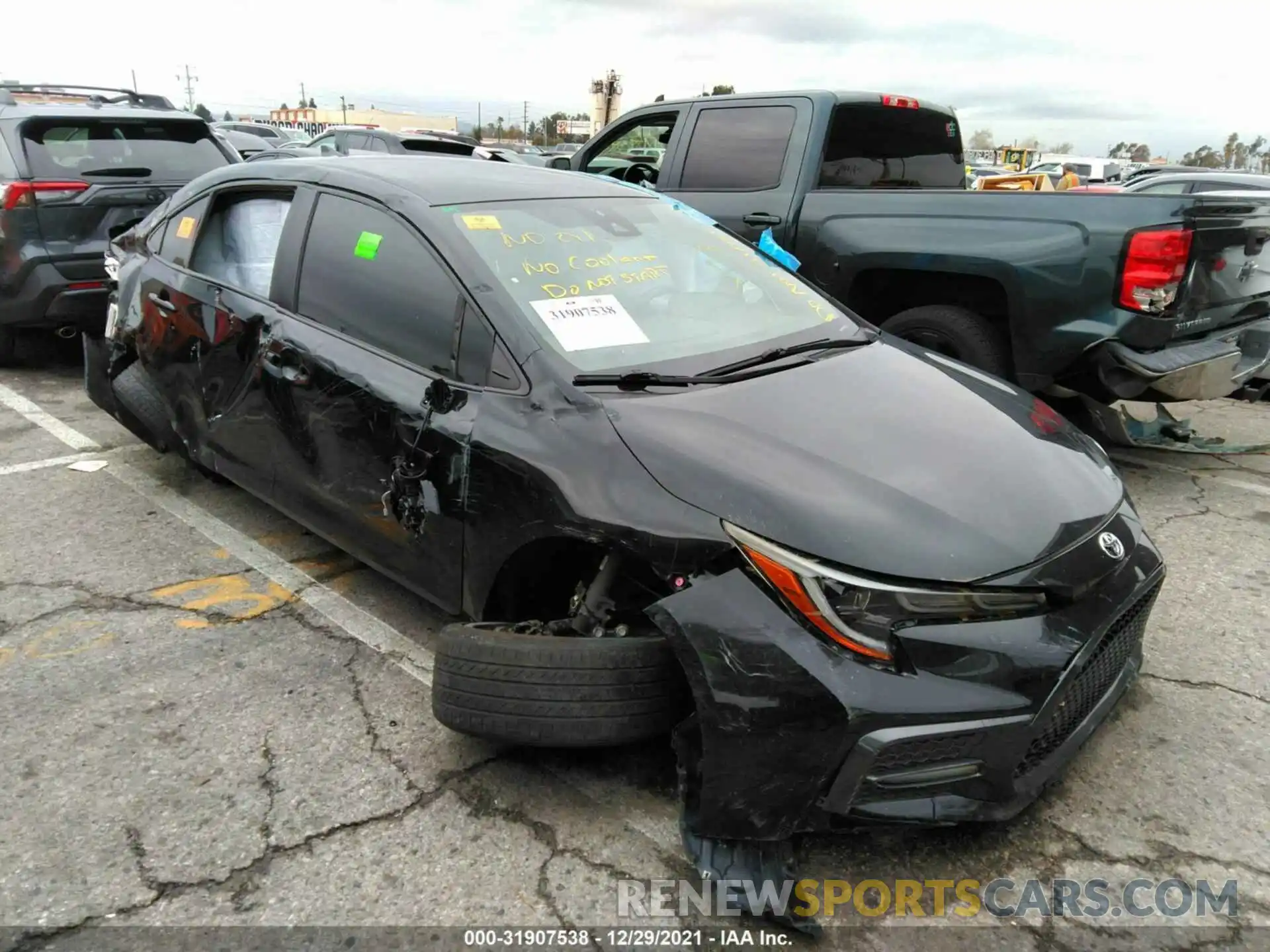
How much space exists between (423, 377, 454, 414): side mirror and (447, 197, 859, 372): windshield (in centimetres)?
31

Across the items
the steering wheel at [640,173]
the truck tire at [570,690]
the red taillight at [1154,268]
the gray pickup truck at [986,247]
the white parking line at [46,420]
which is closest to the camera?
the truck tire at [570,690]

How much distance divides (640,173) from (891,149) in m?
1.79

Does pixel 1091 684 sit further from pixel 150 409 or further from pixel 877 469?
pixel 150 409

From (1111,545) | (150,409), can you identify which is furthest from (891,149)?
(150,409)

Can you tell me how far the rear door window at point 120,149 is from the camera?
19.6 ft

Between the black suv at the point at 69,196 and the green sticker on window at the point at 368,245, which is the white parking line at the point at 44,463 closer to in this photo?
the black suv at the point at 69,196

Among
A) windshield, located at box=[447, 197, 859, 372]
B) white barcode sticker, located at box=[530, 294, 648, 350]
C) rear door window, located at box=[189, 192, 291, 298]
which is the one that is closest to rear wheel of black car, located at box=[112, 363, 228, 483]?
rear door window, located at box=[189, 192, 291, 298]

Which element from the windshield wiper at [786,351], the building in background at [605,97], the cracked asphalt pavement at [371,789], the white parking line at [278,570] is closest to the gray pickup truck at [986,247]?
the cracked asphalt pavement at [371,789]

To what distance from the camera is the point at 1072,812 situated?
2426 millimetres

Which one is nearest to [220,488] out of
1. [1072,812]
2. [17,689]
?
[17,689]

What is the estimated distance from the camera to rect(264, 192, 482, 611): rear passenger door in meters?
2.70

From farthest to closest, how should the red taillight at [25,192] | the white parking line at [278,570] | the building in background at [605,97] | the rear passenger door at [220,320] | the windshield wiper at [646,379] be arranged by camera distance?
the building in background at [605,97]
the red taillight at [25,192]
the rear passenger door at [220,320]
the white parking line at [278,570]
the windshield wiper at [646,379]

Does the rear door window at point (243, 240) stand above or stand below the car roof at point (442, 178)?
below

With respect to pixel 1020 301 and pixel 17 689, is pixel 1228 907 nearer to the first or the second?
pixel 1020 301
